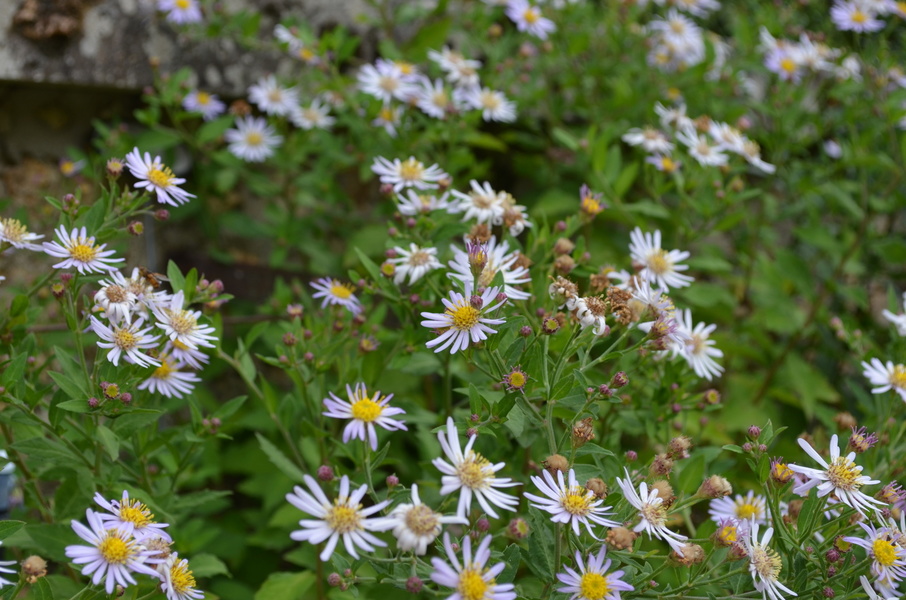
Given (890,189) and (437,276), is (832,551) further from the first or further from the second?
(890,189)

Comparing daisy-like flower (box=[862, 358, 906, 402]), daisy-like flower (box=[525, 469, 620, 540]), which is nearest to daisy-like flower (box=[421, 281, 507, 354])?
daisy-like flower (box=[525, 469, 620, 540])

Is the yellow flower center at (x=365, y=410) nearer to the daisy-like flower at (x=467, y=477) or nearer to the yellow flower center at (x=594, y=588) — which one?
the daisy-like flower at (x=467, y=477)

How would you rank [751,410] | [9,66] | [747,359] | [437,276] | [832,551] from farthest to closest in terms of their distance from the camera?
1. [747,359]
2. [751,410]
3. [9,66]
4. [437,276]
5. [832,551]

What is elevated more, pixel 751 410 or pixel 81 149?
pixel 81 149

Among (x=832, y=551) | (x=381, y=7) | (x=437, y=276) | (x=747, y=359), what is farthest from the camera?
(x=747, y=359)

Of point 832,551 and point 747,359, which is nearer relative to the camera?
point 832,551

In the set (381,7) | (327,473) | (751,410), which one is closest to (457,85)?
(381,7)

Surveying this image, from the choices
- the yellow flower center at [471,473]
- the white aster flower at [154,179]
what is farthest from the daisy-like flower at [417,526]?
the white aster flower at [154,179]

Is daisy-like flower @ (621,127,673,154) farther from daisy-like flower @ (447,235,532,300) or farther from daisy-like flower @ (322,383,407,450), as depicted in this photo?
daisy-like flower @ (322,383,407,450)
